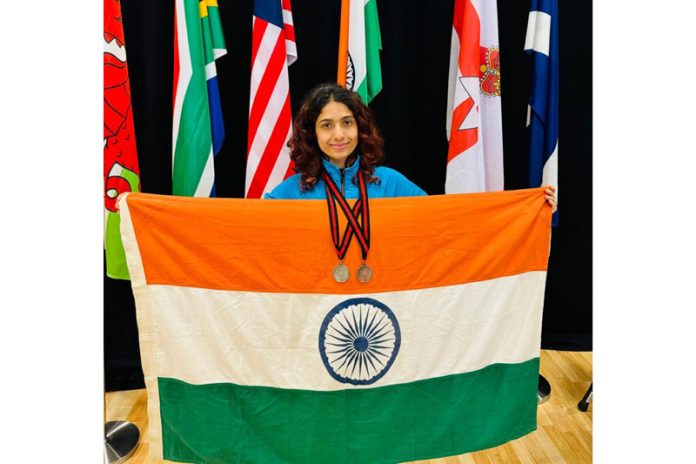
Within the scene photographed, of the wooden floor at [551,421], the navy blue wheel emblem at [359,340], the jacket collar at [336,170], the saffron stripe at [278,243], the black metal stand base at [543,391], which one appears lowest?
the wooden floor at [551,421]

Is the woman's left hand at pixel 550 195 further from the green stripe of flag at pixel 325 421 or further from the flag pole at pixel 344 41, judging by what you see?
the flag pole at pixel 344 41

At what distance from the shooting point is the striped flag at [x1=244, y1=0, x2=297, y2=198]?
9.21 ft

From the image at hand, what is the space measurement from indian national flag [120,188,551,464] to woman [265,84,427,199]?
0.66ft

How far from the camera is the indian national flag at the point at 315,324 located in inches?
80.7

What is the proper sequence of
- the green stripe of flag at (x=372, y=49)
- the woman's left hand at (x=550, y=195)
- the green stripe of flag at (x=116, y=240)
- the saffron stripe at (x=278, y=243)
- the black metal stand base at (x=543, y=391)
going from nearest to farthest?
the saffron stripe at (x=278, y=243), the woman's left hand at (x=550, y=195), the green stripe of flag at (x=116, y=240), the green stripe of flag at (x=372, y=49), the black metal stand base at (x=543, y=391)

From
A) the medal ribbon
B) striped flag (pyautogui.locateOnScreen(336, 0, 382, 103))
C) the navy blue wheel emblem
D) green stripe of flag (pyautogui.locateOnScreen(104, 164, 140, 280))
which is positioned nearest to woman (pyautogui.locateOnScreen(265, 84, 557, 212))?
the medal ribbon

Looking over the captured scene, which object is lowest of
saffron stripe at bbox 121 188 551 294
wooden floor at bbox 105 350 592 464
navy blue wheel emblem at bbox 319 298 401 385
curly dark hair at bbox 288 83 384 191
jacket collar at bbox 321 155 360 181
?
wooden floor at bbox 105 350 592 464

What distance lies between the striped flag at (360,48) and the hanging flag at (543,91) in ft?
2.30

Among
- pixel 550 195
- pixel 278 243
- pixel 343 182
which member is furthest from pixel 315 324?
pixel 550 195

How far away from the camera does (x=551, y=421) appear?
114 inches

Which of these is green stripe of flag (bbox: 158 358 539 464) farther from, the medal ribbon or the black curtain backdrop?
the black curtain backdrop

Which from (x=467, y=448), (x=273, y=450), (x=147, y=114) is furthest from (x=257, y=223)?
(x=147, y=114)

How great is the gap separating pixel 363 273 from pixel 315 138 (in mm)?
558

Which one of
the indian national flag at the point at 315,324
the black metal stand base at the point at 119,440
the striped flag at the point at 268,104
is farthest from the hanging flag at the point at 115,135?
the indian national flag at the point at 315,324
